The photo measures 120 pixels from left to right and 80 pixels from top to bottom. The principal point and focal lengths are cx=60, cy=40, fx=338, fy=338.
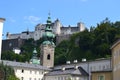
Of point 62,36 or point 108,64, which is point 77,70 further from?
point 62,36

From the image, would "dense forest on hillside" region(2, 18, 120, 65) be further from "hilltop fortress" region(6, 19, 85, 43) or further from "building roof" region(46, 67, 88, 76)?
"hilltop fortress" region(6, 19, 85, 43)

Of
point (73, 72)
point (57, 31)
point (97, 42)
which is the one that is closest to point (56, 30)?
point (57, 31)

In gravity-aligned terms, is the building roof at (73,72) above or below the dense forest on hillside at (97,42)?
below

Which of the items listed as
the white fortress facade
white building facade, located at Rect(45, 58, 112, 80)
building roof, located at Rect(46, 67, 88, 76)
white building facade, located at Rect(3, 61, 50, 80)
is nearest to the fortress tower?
the white fortress facade

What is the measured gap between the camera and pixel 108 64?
Answer: 233 ft

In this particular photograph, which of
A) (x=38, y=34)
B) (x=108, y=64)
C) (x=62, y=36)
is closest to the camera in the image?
(x=108, y=64)

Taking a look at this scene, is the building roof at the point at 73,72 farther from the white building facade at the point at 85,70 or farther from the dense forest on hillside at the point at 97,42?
the dense forest on hillside at the point at 97,42

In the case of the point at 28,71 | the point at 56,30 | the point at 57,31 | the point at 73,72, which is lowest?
the point at 73,72

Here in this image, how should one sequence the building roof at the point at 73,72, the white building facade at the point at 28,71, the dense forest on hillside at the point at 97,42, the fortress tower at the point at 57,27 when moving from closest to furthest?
the building roof at the point at 73,72 < the white building facade at the point at 28,71 < the dense forest on hillside at the point at 97,42 < the fortress tower at the point at 57,27

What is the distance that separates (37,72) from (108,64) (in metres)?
20.2

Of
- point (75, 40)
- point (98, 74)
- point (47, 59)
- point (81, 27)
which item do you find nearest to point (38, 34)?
point (81, 27)

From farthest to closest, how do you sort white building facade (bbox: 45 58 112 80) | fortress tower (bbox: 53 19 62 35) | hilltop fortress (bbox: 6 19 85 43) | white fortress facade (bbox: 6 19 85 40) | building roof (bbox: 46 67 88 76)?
fortress tower (bbox: 53 19 62 35) → white fortress facade (bbox: 6 19 85 40) → hilltop fortress (bbox: 6 19 85 43) → building roof (bbox: 46 67 88 76) → white building facade (bbox: 45 58 112 80)

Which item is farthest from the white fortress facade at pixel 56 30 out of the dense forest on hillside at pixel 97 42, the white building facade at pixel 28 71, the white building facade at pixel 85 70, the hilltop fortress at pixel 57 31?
the white building facade at pixel 85 70

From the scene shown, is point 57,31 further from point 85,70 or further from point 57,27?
point 85,70
